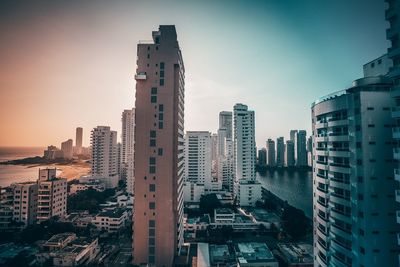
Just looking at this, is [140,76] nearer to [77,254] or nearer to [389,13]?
[389,13]

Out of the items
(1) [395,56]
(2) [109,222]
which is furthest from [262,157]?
(1) [395,56]

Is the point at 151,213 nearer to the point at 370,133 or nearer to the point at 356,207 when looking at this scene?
the point at 356,207

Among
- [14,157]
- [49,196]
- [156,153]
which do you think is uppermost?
[156,153]

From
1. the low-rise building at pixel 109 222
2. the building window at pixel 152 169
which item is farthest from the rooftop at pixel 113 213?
the building window at pixel 152 169

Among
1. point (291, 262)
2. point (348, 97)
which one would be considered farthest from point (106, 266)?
point (348, 97)

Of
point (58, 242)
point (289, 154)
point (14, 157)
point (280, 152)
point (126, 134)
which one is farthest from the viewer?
point (280, 152)

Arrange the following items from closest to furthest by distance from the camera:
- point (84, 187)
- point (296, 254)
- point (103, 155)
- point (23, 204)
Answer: point (296, 254), point (23, 204), point (84, 187), point (103, 155)

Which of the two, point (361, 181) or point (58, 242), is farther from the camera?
point (58, 242)
